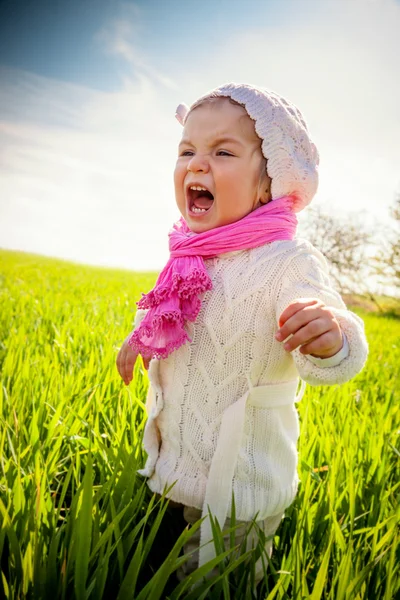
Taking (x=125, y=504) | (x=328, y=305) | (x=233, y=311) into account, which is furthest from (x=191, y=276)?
(x=125, y=504)

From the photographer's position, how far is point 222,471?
1169 millimetres

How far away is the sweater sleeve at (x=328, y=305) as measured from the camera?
104 centimetres

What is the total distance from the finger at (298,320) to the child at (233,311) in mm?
147

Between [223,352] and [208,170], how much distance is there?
0.49m

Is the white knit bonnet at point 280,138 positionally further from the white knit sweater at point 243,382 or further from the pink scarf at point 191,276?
the white knit sweater at point 243,382

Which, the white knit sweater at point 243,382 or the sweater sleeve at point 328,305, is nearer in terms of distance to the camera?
the sweater sleeve at point 328,305

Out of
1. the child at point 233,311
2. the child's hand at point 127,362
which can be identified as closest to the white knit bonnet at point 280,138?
the child at point 233,311

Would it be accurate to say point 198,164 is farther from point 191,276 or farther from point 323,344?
point 323,344

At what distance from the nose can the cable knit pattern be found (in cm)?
24

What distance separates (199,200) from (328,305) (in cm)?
47

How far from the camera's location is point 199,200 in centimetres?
132

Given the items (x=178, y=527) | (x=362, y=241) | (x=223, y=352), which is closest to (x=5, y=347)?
(x=178, y=527)

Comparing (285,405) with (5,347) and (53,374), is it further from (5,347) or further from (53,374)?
(5,347)

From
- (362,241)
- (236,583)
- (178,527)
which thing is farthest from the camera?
(362,241)
